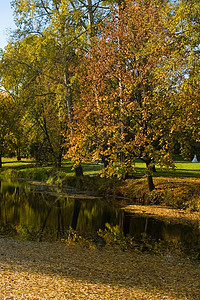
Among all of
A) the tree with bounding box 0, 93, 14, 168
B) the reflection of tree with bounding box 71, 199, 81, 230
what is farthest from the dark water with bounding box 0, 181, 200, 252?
the tree with bounding box 0, 93, 14, 168

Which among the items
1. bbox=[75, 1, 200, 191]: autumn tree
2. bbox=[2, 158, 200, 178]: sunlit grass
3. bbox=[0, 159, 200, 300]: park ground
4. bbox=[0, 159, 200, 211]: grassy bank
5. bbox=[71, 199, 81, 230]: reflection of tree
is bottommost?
bbox=[71, 199, 81, 230]: reflection of tree

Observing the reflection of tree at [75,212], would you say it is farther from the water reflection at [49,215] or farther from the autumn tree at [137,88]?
the autumn tree at [137,88]

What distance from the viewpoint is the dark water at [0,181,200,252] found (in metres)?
12.0

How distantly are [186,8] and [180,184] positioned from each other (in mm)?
8330

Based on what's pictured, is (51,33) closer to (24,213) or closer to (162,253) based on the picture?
(24,213)

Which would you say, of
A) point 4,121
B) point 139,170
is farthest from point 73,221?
point 4,121

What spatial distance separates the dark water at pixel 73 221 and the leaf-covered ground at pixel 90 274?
6.03 feet

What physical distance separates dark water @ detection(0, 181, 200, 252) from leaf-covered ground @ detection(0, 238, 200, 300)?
6.03 feet

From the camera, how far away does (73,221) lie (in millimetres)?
14711

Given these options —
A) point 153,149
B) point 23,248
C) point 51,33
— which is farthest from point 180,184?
point 51,33

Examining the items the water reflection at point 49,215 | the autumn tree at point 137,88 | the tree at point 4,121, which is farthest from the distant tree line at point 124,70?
the tree at point 4,121

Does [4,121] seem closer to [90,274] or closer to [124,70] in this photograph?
[124,70]

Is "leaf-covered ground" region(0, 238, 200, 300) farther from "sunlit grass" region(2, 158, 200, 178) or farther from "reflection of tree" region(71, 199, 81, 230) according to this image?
"sunlit grass" region(2, 158, 200, 178)

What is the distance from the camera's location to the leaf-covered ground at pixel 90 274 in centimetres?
666
